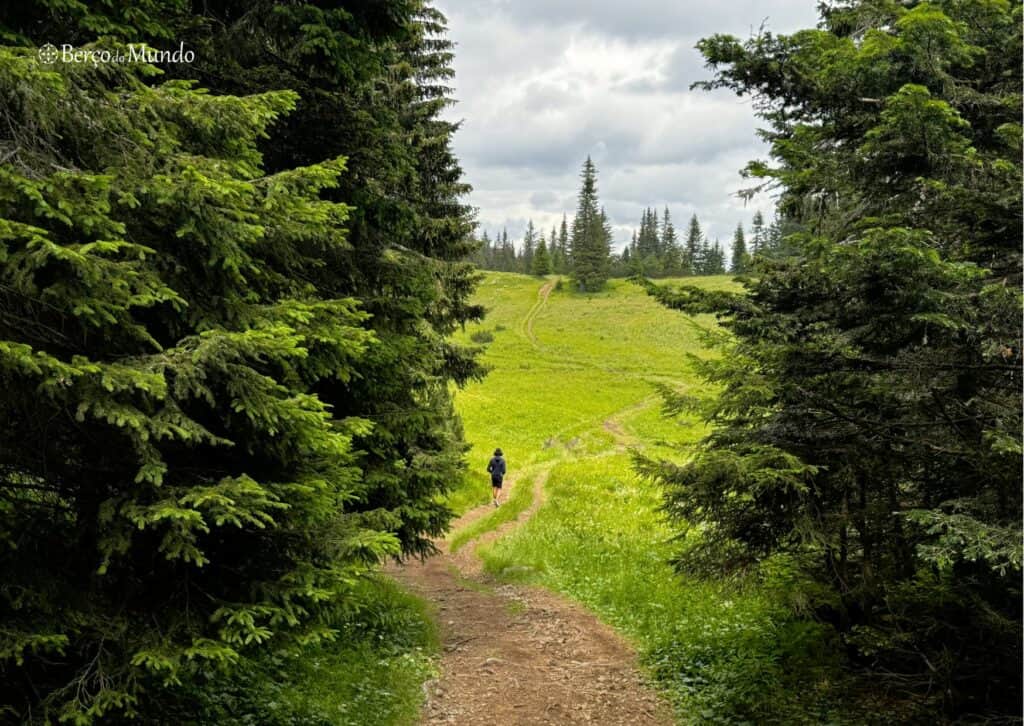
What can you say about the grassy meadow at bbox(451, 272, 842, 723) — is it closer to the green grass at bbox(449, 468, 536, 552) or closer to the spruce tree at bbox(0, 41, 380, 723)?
the green grass at bbox(449, 468, 536, 552)

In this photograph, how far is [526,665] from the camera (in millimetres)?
10266

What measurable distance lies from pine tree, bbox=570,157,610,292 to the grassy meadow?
4970 centimetres

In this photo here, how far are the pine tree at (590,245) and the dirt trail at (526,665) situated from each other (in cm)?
9027

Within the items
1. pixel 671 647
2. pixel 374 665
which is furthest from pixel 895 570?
pixel 374 665

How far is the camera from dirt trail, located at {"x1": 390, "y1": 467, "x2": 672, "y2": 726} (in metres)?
8.73

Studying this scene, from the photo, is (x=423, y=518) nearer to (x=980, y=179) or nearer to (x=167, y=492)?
(x=167, y=492)

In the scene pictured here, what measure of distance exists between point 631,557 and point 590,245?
295 ft

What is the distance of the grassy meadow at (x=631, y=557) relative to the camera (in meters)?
8.81

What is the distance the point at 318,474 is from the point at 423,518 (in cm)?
486

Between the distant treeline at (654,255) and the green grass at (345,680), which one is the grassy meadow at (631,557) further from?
the distant treeline at (654,255)

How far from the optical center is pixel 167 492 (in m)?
4.39

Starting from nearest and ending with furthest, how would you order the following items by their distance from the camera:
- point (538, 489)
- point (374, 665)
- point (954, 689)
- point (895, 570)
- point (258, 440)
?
point (258, 440) < point (954, 689) < point (895, 570) < point (374, 665) < point (538, 489)

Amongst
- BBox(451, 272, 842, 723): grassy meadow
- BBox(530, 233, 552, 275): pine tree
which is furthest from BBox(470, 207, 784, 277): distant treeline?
BBox(451, 272, 842, 723): grassy meadow

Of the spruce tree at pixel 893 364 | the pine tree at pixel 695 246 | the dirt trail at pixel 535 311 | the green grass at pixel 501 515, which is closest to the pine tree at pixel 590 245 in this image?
the dirt trail at pixel 535 311
